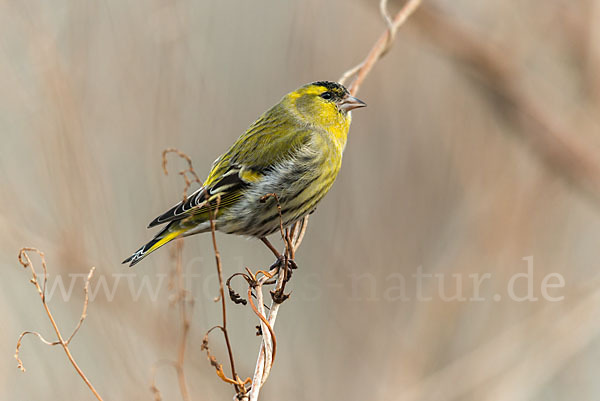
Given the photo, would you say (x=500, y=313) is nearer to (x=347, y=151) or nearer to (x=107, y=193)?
(x=347, y=151)

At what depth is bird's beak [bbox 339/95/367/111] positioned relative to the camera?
3.44m

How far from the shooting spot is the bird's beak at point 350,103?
3.44 meters

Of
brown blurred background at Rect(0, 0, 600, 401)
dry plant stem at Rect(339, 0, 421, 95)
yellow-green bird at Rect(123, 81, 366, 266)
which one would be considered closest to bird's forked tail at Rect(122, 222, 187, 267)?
yellow-green bird at Rect(123, 81, 366, 266)

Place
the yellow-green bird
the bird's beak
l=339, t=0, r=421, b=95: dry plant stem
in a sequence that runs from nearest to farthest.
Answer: l=339, t=0, r=421, b=95: dry plant stem
the yellow-green bird
the bird's beak

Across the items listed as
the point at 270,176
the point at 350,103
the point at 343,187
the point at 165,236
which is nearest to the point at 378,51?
the point at 350,103

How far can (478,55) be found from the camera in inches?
165

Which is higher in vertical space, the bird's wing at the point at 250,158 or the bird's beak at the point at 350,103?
the bird's beak at the point at 350,103

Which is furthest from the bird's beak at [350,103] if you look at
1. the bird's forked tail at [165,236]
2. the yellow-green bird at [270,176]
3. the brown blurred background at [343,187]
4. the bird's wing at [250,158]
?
the bird's forked tail at [165,236]

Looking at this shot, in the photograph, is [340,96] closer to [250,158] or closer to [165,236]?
[250,158]

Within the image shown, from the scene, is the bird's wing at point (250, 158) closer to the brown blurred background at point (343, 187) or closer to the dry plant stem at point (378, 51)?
the brown blurred background at point (343, 187)

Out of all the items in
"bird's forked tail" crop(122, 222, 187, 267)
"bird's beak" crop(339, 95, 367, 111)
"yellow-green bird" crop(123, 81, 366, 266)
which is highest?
"bird's beak" crop(339, 95, 367, 111)

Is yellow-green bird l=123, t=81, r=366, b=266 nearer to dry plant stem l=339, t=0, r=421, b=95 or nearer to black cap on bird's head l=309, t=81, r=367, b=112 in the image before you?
black cap on bird's head l=309, t=81, r=367, b=112

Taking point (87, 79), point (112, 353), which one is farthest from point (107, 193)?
point (112, 353)

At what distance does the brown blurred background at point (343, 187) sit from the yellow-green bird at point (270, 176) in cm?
24
